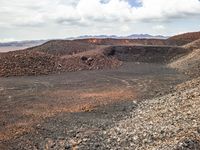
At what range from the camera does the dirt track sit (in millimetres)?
18766

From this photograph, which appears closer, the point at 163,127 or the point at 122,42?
the point at 163,127

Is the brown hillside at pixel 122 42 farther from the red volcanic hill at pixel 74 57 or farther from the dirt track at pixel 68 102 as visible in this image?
the dirt track at pixel 68 102

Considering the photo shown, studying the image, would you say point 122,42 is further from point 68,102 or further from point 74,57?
point 68,102

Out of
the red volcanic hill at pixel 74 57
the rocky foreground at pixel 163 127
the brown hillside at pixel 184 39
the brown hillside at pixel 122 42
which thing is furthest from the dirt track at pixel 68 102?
the brown hillside at pixel 122 42

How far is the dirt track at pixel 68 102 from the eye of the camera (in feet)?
61.6

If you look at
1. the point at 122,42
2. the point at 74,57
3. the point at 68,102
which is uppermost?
the point at 122,42

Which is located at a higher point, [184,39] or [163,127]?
[184,39]

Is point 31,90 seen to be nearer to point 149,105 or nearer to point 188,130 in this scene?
point 149,105

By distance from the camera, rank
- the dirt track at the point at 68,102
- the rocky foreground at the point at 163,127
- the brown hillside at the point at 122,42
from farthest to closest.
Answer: the brown hillside at the point at 122,42
the dirt track at the point at 68,102
the rocky foreground at the point at 163,127

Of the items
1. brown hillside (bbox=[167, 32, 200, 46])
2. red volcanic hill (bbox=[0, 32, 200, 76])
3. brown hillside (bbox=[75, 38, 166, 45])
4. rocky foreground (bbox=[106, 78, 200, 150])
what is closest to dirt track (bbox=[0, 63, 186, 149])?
rocky foreground (bbox=[106, 78, 200, 150])


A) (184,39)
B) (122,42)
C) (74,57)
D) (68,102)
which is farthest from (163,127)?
(122,42)

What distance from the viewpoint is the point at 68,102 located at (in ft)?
92.0

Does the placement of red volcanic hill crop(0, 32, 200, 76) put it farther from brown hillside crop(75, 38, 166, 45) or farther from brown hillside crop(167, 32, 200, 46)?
brown hillside crop(167, 32, 200, 46)

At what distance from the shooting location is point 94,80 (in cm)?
3934
